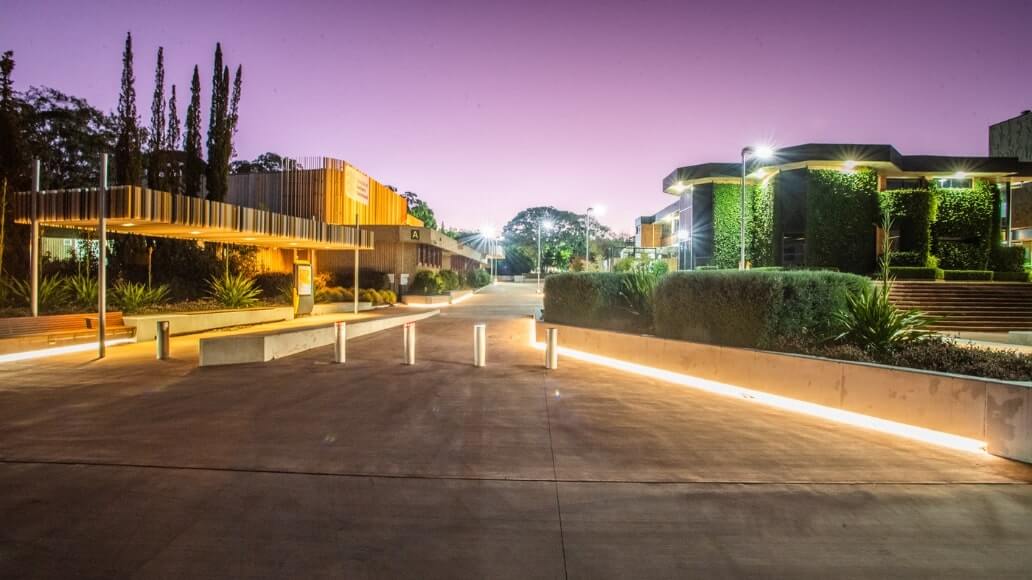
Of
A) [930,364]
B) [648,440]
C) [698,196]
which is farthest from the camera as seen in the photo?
[698,196]

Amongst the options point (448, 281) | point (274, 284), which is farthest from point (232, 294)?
point (448, 281)

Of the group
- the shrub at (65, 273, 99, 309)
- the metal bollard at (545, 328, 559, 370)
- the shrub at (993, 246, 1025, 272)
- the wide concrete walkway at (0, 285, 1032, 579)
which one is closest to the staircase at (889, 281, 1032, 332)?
the shrub at (993, 246, 1025, 272)

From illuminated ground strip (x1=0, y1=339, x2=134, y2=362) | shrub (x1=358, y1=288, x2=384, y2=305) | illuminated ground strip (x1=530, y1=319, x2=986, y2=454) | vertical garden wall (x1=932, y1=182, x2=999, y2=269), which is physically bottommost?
illuminated ground strip (x1=530, y1=319, x2=986, y2=454)

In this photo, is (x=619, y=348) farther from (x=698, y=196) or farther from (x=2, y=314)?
(x=698, y=196)

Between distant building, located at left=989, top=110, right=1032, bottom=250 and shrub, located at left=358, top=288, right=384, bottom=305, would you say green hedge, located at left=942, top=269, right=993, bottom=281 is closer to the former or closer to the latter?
distant building, located at left=989, top=110, right=1032, bottom=250

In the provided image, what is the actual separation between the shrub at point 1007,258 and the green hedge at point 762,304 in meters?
26.4

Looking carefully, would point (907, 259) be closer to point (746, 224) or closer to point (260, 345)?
point (746, 224)

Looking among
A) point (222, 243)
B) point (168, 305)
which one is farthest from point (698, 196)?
point (168, 305)

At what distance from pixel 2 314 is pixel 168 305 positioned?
4927 mm

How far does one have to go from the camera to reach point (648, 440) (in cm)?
646

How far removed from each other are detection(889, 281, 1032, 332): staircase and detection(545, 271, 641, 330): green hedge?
12026 mm

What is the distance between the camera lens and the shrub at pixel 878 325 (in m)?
8.71

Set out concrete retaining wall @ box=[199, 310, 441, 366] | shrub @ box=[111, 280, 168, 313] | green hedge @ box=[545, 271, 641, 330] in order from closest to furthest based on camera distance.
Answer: concrete retaining wall @ box=[199, 310, 441, 366] < green hedge @ box=[545, 271, 641, 330] < shrub @ box=[111, 280, 168, 313]

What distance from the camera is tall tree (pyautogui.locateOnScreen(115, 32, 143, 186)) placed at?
19.5m
